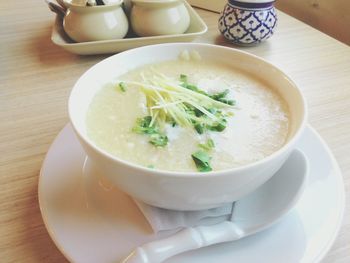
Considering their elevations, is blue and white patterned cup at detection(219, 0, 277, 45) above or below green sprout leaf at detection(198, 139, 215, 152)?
below

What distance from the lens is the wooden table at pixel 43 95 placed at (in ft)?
1.92

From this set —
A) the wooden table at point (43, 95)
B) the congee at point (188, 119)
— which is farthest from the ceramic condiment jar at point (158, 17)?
the congee at point (188, 119)

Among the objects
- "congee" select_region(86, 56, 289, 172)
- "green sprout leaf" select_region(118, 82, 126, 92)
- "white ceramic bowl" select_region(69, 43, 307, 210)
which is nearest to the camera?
"white ceramic bowl" select_region(69, 43, 307, 210)

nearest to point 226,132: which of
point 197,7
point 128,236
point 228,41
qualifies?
point 128,236

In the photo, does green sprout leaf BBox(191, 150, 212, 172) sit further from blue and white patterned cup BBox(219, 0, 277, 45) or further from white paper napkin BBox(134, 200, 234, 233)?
blue and white patterned cup BBox(219, 0, 277, 45)

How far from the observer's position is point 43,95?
0.95 m

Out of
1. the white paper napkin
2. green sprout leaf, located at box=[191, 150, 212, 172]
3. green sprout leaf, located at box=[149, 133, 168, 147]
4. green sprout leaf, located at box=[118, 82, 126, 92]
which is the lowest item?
the white paper napkin

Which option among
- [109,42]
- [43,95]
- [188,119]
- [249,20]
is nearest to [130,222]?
[188,119]

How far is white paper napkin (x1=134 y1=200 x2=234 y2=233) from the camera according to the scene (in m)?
0.54

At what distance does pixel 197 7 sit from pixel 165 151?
98 cm

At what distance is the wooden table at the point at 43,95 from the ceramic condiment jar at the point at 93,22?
2.6 inches

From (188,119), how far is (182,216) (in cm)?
16

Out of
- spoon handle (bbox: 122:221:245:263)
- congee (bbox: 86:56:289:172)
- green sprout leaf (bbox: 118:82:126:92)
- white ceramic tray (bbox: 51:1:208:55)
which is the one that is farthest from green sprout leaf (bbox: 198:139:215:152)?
white ceramic tray (bbox: 51:1:208:55)

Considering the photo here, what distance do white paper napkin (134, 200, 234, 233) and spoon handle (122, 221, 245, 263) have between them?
29 millimetres
